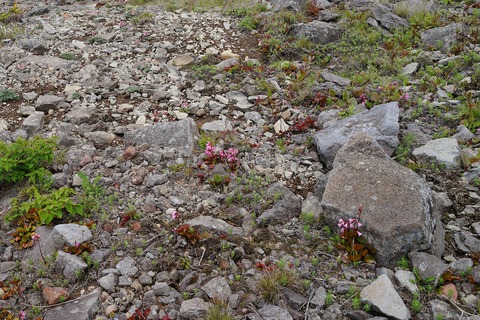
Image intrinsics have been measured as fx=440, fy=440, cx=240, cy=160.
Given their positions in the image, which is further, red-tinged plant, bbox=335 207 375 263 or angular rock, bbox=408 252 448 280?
red-tinged plant, bbox=335 207 375 263

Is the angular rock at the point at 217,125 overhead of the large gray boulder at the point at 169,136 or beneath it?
beneath

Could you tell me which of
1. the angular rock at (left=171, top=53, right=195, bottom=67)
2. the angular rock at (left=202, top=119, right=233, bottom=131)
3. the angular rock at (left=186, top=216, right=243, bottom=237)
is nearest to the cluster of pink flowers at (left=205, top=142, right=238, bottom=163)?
the angular rock at (left=202, top=119, right=233, bottom=131)

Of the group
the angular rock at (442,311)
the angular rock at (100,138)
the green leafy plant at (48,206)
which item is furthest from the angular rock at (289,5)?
the angular rock at (442,311)

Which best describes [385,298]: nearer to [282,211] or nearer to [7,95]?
[282,211]

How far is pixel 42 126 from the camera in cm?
743

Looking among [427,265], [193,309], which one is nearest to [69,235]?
[193,309]

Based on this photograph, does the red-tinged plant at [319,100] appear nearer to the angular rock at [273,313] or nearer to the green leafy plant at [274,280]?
the green leafy plant at [274,280]

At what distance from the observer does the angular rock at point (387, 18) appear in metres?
10.7

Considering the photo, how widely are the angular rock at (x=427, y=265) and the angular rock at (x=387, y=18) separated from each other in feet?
23.9

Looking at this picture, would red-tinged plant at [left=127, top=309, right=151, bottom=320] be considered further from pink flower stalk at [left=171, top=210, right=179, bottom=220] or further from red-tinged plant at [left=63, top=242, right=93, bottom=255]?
pink flower stalk at [left=171, top=210, right=179, bottom=220]

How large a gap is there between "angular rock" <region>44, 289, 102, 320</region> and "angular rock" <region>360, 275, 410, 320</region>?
2715 millimetres

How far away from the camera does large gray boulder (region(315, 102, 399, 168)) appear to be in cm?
652

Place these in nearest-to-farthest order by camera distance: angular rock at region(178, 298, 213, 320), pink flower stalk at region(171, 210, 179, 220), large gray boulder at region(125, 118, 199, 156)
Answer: angular rock at region(178, 298, 213, 320)
pink flower stalk at region(171, 210, 179, 220)
large gray boulder at region(125, 118, 199, 156)

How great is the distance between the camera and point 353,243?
16.4 feet
